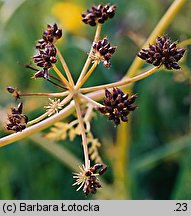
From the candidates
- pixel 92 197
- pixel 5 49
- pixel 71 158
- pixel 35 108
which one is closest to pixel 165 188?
pixel 92 197

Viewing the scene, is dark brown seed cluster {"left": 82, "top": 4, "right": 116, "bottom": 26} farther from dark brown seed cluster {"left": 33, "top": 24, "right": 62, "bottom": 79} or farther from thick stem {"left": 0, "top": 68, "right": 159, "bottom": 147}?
thick stem {"left": 0, "top": 68, "right": 159, "bottom": 147}

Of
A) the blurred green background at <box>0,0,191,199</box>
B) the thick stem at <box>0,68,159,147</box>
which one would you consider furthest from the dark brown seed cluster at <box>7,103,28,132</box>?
the blurred green background at <box>0,0,191,199</box>

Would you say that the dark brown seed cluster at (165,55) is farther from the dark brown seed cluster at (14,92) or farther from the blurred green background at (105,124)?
the blurred green background at (105,124)

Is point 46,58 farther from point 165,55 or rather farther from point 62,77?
point 165,55

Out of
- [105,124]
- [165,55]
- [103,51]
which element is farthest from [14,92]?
[105,124]

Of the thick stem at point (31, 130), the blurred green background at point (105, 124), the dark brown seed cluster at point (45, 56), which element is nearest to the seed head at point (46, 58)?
the dark brown seed cluster at point (45, 56)
